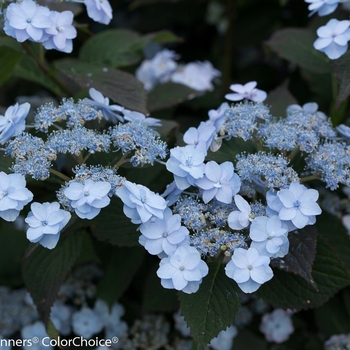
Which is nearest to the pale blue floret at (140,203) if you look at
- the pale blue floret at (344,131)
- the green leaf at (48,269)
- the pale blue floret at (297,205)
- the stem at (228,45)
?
the pale blue floret at (297,205)

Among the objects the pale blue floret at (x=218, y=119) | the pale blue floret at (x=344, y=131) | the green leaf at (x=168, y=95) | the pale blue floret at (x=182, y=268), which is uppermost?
the pale blue floret at (x=344, y=131)

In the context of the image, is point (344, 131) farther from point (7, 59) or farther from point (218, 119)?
point (7, 59)

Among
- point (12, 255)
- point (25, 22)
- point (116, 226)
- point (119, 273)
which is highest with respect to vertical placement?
point (25, 22)

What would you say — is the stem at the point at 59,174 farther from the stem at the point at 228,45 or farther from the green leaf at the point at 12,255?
the stem at the point at 228,45

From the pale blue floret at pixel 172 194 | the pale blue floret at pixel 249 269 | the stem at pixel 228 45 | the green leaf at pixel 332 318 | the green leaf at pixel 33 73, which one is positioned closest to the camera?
the pale blue floret at pixel 249 269

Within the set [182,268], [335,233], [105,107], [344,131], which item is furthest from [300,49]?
[182,268]

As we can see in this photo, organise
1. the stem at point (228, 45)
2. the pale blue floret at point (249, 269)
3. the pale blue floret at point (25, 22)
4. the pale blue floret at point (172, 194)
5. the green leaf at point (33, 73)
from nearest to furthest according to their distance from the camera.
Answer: the pale blue floret at point (249, 269), the pale blue floret at point (172, 194), the pale blue floret at point (25, 22), the green leaf at point (33, 73), the stem at point (228, 45)

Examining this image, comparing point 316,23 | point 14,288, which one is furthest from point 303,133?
point 14,288
